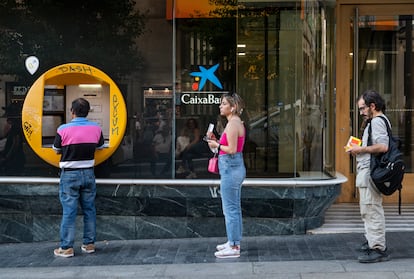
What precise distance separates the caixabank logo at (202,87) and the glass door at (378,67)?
7.66 ft

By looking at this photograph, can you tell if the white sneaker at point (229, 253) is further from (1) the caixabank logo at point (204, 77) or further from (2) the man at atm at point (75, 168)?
(1) the caixabank logo at point (204, 77)

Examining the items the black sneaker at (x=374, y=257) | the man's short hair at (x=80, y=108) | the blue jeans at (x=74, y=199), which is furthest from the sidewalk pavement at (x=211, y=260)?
the man's short hair at (x=80, y=108)

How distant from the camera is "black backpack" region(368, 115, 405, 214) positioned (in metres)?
5.46

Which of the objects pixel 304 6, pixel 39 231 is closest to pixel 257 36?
pixel 304 6

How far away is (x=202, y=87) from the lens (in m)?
7.19

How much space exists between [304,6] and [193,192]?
109 inches

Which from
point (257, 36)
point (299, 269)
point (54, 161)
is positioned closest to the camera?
point (299, 269)

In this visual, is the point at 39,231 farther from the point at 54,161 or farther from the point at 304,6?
the point at 304,6

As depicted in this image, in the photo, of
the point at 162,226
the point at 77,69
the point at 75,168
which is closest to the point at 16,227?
the point at 75,168

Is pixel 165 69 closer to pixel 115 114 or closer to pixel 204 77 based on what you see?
pixel 204 77

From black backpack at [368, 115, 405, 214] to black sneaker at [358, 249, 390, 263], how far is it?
0.64 m

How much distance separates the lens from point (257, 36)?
7363mm

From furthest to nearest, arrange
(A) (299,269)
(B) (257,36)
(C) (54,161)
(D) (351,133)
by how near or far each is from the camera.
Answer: (D) (351,133) → (B) (257,36) → (C) (54,161) → (A) (299,269)

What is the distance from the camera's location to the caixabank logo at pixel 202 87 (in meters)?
7.18
